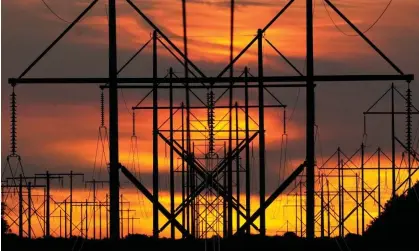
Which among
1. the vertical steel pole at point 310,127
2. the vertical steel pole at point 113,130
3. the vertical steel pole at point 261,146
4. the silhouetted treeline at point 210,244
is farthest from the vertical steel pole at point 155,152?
the silhouetted treeline at point 210,244

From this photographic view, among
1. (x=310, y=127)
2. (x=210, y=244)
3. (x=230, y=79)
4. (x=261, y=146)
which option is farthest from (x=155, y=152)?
(x=210, y=244)

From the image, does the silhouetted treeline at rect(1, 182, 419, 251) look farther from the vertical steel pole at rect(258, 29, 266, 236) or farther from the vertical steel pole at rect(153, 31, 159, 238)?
the vertical steel pole at rect(153, 31, 159, 238)

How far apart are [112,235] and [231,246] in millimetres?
6484

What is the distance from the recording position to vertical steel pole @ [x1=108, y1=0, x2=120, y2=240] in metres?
47.8

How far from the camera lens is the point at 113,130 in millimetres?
49594

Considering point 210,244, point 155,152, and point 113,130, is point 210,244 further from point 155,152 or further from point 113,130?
point 155,152

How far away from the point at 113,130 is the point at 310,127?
594cm

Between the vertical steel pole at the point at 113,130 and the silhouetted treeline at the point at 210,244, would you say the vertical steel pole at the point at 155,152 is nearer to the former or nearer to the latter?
the vertical steel pole at the point at 113,130

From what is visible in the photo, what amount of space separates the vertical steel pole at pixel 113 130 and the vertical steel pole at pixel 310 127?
18.4ft

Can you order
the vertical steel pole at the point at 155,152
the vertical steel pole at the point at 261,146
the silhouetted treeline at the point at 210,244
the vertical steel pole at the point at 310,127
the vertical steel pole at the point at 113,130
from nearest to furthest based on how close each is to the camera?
the silhouetted treeline at the point at 210,244
the vertical steel pole at the point at 113,130
the vertical steel pole at the point at 310,127
the vertical steel pole at the point at 261,146
the vertical steel pole at the point at 155,152

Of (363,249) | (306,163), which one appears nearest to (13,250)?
(363,249)

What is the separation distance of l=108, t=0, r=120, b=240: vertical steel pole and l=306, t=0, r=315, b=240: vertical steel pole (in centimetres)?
562

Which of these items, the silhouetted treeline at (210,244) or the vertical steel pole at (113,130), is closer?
the silhouetted treeline at (210,244)

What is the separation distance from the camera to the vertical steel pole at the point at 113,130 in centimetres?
4777
